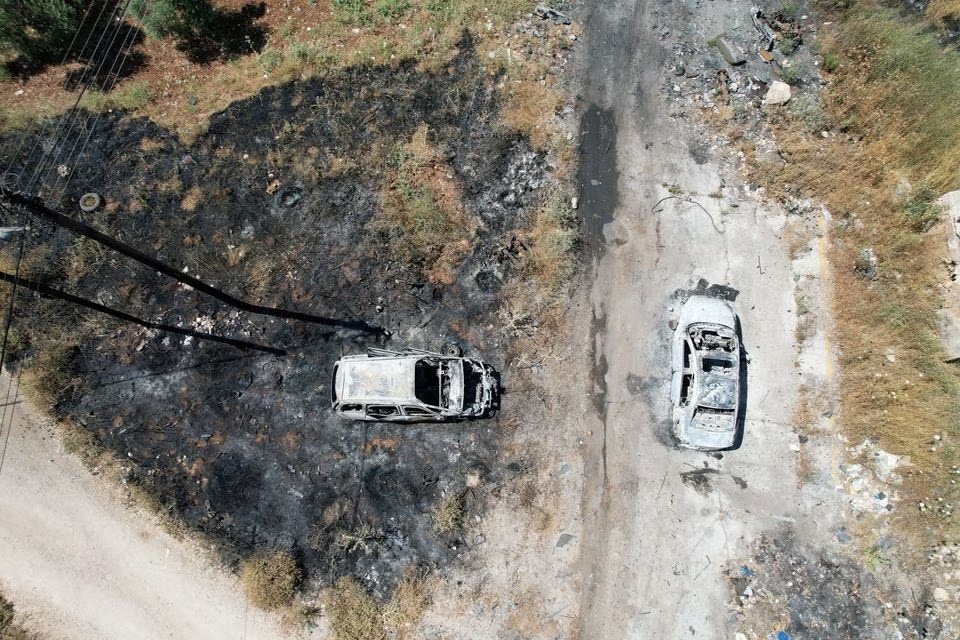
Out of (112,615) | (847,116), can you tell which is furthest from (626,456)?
(112,615)

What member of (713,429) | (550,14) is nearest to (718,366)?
(713,429)

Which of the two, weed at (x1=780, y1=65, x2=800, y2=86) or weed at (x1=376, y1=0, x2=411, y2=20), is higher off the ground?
weed at (x1=376, y1=0, x2=411, y2=20)

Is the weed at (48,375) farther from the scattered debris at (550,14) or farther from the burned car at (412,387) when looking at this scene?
the scattered debris at (550,14)

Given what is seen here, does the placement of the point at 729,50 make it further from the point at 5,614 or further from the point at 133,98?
the point at 5,614

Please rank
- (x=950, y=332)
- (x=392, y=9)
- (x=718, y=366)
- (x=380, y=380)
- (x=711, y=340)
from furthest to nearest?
(x=392, y=9)
(x=950, y=332)
(x=711, y=340)
(x=718, y=366)
(x=380, y=380)

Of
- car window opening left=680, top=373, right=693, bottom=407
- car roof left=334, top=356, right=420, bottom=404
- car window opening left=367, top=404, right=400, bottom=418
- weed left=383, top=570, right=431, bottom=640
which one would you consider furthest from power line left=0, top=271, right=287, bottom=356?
car window opening left=680, top=373, right=693, bottom=407

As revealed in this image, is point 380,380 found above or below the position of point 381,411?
above

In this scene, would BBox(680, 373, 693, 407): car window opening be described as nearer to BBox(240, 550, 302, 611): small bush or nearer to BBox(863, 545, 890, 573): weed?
BBox(863, 545, 890, 573): weed
